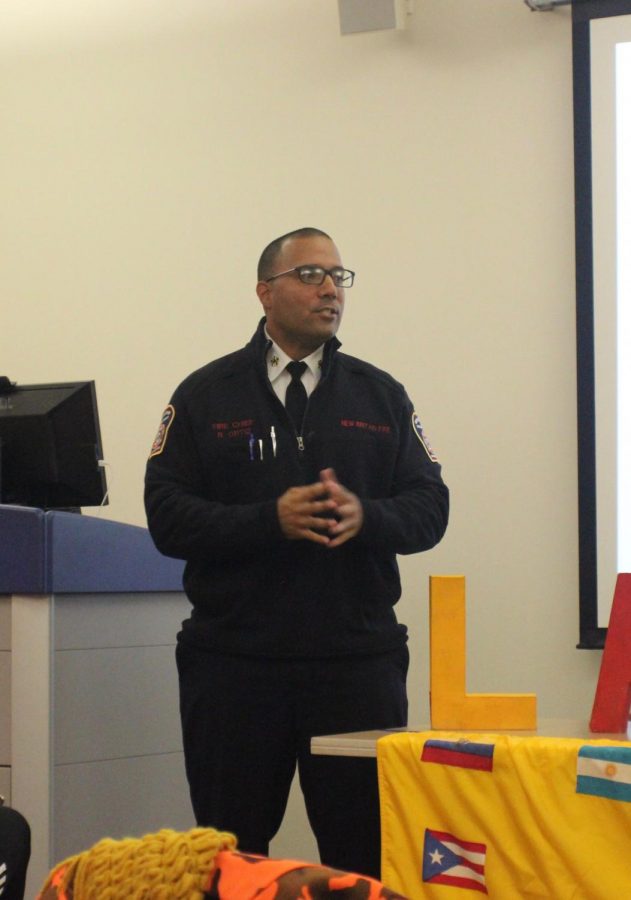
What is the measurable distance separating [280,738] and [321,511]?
1.37 ft

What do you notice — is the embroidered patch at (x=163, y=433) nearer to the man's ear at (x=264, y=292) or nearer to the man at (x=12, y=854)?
the man's ear at (x=264, y=292)

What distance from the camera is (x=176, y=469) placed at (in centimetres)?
229

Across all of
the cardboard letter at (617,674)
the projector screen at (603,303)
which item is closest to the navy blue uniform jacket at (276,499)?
the cardboard letter at (617,674)

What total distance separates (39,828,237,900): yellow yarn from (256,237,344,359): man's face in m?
1.51

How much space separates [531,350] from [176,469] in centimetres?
150

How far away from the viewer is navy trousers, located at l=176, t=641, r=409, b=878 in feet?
6.79

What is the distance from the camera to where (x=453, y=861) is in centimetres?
161

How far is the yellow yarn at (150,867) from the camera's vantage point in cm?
81

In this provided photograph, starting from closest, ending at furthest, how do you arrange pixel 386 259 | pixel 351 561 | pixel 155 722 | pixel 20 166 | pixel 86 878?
pixel 86 878 → pixel 351 561 → pixel 155 722 → pixel 386 259 → pixel 20 166

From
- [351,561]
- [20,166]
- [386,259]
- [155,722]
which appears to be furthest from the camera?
[20,166]

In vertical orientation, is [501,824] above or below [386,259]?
below

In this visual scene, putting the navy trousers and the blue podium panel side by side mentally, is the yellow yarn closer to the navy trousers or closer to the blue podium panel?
the navy trousers

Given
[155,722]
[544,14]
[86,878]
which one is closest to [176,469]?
[155,722]

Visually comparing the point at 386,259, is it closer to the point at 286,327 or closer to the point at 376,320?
the point at 376,320
